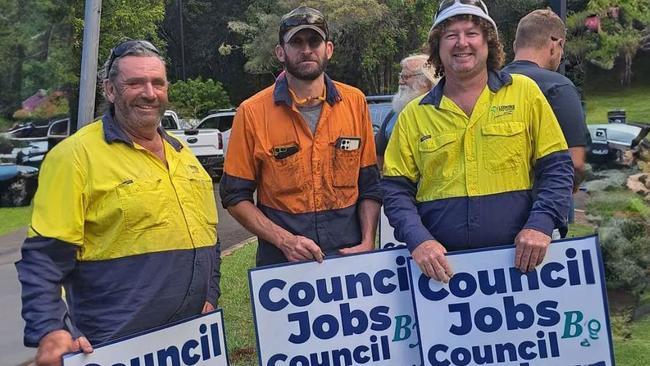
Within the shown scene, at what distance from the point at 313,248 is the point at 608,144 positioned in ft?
16.7

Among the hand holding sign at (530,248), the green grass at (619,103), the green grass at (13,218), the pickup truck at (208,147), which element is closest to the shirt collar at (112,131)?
the hand holding sign at (530,248)

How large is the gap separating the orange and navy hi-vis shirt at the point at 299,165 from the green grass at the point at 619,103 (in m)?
6.65

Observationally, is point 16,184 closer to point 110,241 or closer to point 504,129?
point 110,241

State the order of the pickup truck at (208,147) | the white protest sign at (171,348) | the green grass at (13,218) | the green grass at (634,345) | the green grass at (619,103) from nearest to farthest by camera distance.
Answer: the white protest sign at (171,348) < the green grass at (634,345) < the green grass at (619,103) < the green grass at (13,218) < the pickup truck at (208,147)

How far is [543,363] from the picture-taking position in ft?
10.0

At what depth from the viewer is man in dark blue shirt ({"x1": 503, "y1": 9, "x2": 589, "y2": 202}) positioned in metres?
3.82

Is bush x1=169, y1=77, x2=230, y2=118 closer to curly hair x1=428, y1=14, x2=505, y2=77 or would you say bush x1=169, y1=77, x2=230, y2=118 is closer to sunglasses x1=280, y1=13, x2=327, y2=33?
sunglasses x1=280, y1=13, x2=327, y2=33

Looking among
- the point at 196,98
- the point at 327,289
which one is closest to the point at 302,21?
the point at 327,289

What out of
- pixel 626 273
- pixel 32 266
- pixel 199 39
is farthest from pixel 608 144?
pixel 199 39

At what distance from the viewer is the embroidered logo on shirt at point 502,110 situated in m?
3.05

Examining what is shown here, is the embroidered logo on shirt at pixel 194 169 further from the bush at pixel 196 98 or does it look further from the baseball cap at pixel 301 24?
the bush at pixel 196 98

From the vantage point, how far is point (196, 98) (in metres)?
35.1

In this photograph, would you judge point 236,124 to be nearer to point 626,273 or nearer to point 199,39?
point 626,273

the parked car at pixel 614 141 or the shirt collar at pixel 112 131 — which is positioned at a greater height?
the shirt collar at pixel 112 131
